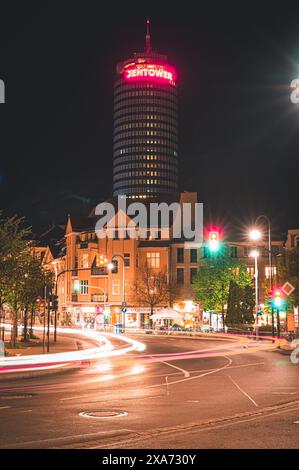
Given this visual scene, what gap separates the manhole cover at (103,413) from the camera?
511 inches

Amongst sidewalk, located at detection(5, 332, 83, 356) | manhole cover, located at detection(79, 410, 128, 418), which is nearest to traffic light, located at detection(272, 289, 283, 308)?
sidewalk, located at detection(5, 332, 83, 356)

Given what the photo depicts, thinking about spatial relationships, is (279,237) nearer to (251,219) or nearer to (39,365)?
(251,219)

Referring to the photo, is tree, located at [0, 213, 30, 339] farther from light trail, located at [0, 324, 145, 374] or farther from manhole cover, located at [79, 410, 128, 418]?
manhole cover, located at [79, 410, 128, 418]

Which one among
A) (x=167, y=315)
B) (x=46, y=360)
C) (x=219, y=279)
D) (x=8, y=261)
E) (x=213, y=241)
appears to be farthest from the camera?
(x=219, y=279)

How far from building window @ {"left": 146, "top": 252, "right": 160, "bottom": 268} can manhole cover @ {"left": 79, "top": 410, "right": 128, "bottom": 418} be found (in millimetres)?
79123

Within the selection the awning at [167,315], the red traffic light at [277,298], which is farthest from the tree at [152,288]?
the red traffic light at [277,298]

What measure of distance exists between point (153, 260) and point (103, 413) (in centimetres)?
7983

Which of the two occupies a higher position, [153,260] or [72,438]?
[153,260]

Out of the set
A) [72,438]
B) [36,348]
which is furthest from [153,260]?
[72,438]

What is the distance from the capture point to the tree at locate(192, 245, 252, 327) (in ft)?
246

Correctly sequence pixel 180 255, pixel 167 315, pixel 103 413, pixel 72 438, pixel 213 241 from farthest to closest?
pixel 180 255, pixel 167 315, pixel 213 241, pixel 103 413, pixel 72 438

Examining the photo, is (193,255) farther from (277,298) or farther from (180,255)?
(277,298)

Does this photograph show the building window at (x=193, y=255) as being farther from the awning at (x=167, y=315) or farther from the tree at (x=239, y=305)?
the awning at (x=167, y=315)

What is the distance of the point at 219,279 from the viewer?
75.2 m
